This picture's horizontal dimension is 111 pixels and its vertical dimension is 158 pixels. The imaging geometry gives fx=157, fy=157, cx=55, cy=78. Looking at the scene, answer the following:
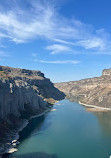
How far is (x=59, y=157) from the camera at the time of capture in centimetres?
4050

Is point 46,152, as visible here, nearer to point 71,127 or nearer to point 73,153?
point 73,153

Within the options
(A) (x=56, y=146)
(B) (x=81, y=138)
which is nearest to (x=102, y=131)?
(B) (x=81, y=138)

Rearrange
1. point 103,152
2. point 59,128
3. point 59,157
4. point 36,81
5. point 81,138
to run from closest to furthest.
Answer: point 59,157
point 103,152
point 81,138
point 59,128
point 36,81

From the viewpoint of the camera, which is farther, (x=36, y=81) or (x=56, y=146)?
Result: (x=36, y=81)

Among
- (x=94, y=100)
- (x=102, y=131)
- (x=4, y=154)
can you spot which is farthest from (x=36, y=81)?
(x=4, y=154)

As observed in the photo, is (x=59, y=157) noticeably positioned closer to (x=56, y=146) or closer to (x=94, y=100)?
(x=56, y=146)

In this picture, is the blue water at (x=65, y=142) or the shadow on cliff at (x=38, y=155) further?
the blue water at (x=65, y=142)

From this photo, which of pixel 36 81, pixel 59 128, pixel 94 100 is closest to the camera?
pixel 59 128

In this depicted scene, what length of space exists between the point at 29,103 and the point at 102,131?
53.2 metres

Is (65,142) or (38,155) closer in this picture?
(38,155)

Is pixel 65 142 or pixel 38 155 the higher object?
pixel 65 142

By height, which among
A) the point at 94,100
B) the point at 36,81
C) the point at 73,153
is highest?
the point at 36,81

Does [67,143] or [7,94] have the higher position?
[7,94]

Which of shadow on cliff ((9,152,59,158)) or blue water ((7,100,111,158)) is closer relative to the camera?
shadow on cliff ((9,152,59,158))
